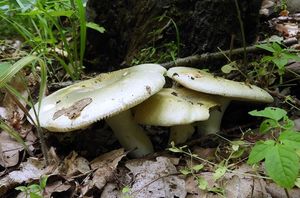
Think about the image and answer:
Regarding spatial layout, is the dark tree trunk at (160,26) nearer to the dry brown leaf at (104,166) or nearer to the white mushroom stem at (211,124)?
the white mushroom stem at (211,124)

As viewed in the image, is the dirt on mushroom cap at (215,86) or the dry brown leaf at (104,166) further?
the dirt on mushroom cap at (215,86)

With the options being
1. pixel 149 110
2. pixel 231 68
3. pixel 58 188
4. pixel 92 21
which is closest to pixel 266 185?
pixel 149 110

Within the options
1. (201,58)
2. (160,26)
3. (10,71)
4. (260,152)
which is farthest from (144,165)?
(160,26)

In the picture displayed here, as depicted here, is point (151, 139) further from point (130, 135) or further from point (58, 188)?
point (58, 188)

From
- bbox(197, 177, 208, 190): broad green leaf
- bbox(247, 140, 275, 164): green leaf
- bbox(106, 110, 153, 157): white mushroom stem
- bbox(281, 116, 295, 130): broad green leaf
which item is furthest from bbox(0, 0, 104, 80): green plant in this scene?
bbox(247, 140, 275, 164): green leaf

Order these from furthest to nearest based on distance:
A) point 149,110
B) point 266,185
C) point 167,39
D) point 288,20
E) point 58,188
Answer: point 288,20 → point 167,39 → point 149,110 → point 58,188 → point 266,185

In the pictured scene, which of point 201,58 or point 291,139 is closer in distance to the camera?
point 291,139

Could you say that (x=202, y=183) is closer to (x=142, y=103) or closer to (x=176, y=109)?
(x=176, y=109)

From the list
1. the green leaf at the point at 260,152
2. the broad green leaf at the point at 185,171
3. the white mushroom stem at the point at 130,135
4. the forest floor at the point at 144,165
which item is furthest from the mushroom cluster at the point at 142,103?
the green leaf at the point at 260,152
